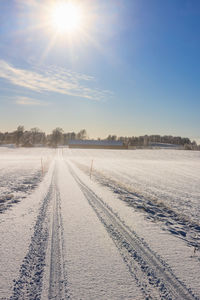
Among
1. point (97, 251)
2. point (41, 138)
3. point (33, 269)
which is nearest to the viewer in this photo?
point (33, 269)

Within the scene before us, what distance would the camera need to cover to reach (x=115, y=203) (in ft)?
30.2

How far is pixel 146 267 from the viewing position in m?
4.18

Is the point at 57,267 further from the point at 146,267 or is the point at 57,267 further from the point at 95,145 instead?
the point at 95,145

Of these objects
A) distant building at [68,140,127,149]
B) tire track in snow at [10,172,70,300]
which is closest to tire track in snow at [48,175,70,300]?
tire track in snow at [10,172,70,300]

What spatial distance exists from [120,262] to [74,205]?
15.3ft

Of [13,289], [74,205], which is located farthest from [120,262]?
[74,205]

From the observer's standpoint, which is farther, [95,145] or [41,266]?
[95,145]

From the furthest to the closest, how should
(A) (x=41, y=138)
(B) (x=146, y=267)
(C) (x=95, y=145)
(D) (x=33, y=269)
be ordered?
(A) (x=41, y=138) → (C) (x=95, y=145) → (B) (x=146, y=267) → (D) (x=33, y=269)

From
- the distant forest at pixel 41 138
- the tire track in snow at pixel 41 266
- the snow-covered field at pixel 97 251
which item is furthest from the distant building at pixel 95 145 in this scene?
the tire track in snow at pixel 41 266

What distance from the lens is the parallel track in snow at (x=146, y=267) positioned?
3.46 m

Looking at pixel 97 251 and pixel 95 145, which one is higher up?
pixel 95 145

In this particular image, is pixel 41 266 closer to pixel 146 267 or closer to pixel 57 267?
pixel 57 267

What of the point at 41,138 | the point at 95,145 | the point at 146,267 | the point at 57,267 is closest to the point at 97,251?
the point at 57,267

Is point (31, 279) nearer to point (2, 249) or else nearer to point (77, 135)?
point (2, 249)
